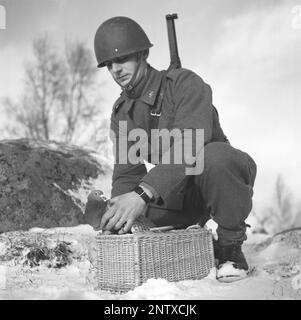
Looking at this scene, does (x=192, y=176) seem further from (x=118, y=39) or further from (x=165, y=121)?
(x=118, y=39)

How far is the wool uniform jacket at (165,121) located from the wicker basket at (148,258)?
0.23 metres

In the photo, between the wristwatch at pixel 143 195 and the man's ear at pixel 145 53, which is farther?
the man's ear at pixel 145 53

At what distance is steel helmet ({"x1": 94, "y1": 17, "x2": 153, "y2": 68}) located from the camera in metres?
3.02

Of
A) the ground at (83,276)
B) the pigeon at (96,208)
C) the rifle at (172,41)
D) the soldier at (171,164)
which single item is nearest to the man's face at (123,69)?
the soldier at (171,164)

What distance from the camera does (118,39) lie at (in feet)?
9.93

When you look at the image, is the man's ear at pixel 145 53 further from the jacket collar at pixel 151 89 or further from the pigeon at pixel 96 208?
the pigeon at pixel 96 208

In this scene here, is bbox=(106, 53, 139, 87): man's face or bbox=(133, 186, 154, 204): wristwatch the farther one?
bbox=(106, 53, 139, 87): man's face

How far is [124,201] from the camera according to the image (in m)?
2.31

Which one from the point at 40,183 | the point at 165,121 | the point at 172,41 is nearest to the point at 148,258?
the point at 165,121

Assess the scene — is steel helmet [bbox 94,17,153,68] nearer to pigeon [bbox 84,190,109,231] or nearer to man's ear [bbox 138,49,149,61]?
man's ear [bbox 138,49,149,61]

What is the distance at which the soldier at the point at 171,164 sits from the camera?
2.40 metres

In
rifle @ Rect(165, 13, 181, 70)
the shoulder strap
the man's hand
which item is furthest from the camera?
rifle @ Rect(165, 13, 181, 70)

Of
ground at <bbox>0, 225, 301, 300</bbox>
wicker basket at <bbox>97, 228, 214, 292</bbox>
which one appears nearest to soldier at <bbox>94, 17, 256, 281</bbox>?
wicker basket at <bbox>97, 228, 214, 292</bbox>
